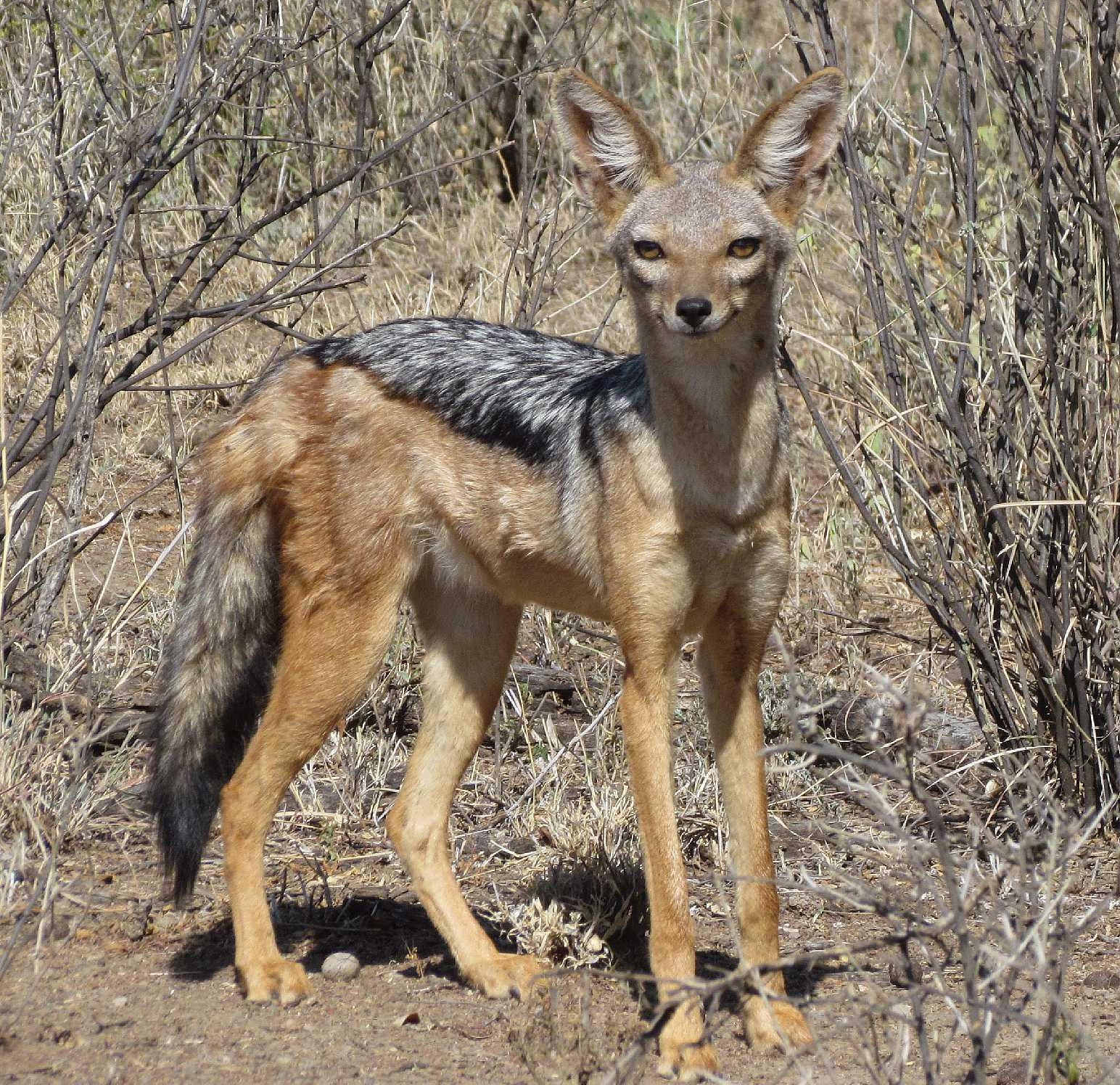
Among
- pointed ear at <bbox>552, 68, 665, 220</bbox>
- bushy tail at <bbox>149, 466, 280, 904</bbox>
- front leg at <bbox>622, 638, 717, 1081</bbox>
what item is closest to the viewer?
front leg at <bbox>622, 638, 717, 1081</bbox>

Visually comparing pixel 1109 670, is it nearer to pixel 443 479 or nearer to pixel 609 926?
pixel 609 926

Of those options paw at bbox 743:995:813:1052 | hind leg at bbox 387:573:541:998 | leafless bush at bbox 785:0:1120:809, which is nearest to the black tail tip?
hind leg at bbox 387:573:541:998

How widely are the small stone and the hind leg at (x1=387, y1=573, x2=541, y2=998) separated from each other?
31 cm

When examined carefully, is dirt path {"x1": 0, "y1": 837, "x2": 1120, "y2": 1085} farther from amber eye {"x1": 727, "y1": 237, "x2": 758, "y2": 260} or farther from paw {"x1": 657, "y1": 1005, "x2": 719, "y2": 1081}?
amber eye {"x1": 727, "y1": 237, "x2": 758, "y2": 260}

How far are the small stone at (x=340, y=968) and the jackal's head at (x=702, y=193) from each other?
199 centimetres

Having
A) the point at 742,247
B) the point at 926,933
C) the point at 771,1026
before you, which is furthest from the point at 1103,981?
the point at 742,247

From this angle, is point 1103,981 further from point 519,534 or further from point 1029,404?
point 519,534

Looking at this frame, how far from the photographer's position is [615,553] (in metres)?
4.04

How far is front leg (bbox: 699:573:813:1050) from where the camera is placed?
4043 millimetres

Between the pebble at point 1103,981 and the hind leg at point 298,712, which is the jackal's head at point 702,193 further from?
the pebble at point 1103,981

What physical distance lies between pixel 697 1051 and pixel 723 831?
63.0 inches

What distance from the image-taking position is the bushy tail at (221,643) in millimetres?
4570

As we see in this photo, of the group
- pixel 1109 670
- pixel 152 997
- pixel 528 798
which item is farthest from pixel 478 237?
pixel 152 997

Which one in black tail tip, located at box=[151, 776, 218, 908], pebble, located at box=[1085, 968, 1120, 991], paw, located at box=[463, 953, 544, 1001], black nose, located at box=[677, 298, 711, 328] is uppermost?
black nose, located at box=[677, 298, 711, 328]
